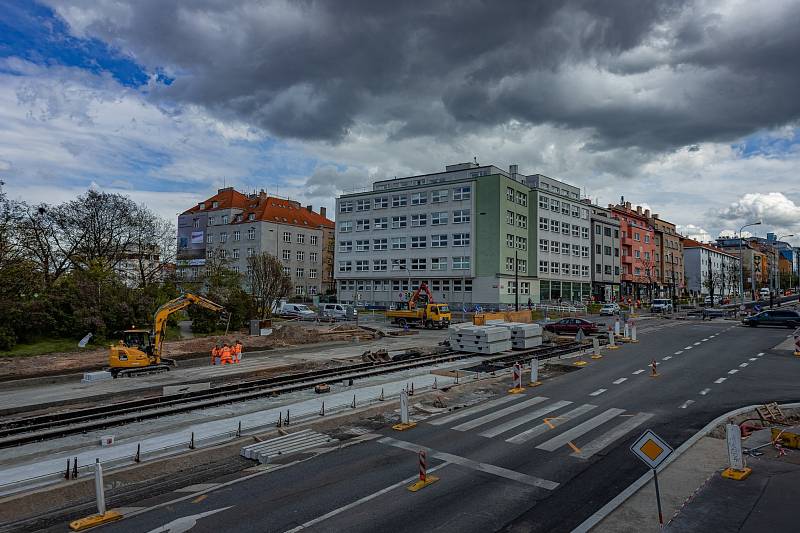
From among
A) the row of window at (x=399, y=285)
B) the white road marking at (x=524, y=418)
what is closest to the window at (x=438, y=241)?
the row of window at (x=399, y=285)

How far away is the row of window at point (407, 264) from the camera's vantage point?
Result: 63.2m

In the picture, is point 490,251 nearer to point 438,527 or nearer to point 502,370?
point 502,370

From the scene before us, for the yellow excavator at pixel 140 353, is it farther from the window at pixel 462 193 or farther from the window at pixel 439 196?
the window at pixel 439 196

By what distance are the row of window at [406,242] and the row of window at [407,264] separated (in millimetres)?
1665

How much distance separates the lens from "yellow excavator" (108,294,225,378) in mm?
24172

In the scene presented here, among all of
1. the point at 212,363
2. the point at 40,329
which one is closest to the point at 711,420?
the point at 212,363

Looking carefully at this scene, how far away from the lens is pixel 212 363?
28.5 meters

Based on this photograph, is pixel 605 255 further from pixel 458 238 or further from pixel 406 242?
pixel 406 242

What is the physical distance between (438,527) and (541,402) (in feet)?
31.2

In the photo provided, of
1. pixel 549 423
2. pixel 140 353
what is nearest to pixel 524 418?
pixel 549 423

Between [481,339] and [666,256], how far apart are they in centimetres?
8974

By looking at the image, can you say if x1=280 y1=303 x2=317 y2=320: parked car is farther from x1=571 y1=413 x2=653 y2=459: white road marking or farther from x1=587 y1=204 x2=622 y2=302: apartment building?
x1=587 y1=204 x2=622 y2=302: apartment building

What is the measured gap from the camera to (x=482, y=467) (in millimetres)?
10703

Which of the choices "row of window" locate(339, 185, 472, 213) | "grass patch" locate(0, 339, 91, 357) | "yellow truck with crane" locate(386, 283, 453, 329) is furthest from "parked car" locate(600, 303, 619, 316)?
"grass patch" locate(0, 339, 91, 357)
